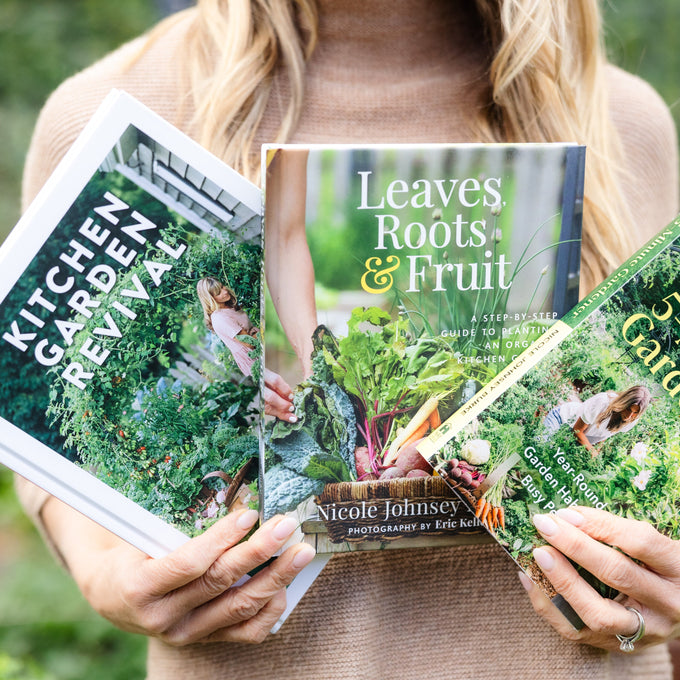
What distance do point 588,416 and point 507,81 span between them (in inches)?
17.2

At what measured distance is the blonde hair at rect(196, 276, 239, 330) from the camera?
693 mm

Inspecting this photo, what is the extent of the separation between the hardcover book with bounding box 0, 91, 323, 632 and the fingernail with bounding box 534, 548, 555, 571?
0.23 meters

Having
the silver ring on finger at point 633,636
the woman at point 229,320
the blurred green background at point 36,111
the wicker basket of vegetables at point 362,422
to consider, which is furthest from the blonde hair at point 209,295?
the blurred green background at point 36,111

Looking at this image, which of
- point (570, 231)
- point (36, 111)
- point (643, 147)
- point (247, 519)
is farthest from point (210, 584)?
point (36, 111)

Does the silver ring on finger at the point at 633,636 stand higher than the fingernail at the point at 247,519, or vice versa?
the fingernail at the point at 247,519

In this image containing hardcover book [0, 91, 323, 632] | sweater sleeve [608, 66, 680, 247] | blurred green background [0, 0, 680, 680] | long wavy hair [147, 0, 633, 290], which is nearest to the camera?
hardcover book [0, 91, 323, 632]

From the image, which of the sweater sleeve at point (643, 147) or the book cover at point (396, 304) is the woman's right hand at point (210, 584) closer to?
the book cover at point (396, 304)

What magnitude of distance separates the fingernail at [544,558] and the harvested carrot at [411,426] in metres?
0.17

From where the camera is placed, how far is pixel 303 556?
2.23 ft

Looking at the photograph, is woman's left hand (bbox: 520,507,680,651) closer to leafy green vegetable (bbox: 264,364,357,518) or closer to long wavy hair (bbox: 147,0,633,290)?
leafy green vegetable (bbox: 264,364,357,518)

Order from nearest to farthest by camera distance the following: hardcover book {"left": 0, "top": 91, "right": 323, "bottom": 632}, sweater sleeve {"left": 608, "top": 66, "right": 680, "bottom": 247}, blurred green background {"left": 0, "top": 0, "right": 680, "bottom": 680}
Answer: hardcover book {"left": 0, "top": 91, "right": 323, "bottom": 632}
sweater sleeve {"left": 608, "top": 66, "right": 680, "bottom": 247}
blurred green background {"left": 0, "top": 0, "right": 680, "bottom": 680}

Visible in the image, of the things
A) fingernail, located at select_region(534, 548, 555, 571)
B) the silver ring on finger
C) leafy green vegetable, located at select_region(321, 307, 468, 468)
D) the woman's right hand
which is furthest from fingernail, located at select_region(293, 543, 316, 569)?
A: the silver ring on finger

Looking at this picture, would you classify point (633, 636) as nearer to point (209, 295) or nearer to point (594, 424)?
point (594, 424)

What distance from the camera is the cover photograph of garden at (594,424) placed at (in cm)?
67
